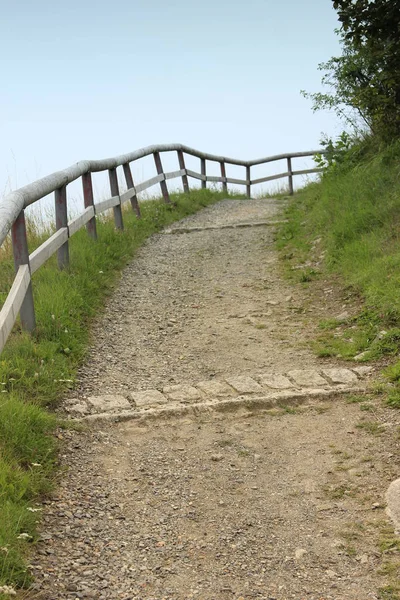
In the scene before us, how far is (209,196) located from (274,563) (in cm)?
1450

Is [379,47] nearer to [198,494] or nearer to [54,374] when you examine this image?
[54,374]

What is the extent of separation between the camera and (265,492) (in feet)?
13.8

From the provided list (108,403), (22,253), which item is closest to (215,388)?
(108,403)

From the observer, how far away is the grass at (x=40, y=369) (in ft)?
12.1

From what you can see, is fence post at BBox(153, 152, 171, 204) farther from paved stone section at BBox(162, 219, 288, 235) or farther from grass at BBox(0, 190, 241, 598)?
grass at BBox(0, 190, 241, 598)

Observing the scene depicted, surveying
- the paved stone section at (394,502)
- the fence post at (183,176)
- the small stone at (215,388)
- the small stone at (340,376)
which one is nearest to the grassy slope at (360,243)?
the small stone at (340,376)

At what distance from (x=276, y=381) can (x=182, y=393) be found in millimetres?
735

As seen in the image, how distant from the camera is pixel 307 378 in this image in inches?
229

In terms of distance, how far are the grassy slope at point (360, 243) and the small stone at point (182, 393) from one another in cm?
129

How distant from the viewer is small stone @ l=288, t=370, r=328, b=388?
570cm

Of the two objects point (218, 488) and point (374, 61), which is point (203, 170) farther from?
point (218, 488)

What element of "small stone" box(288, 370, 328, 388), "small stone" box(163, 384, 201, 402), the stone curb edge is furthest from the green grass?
"small stone" box(163, 384, 201, 402)

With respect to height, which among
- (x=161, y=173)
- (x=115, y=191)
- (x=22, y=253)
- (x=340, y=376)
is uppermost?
(x=22, y=253)

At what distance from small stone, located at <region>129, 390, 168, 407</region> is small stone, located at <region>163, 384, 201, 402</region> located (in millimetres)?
75
